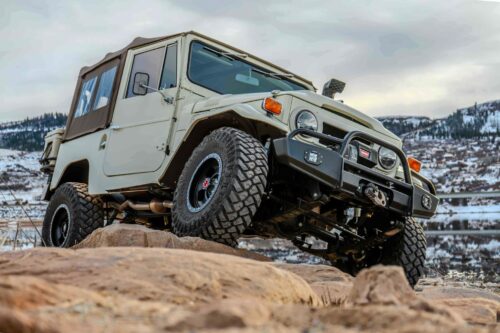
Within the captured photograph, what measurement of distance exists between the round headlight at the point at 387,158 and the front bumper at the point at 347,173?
16 centimetres

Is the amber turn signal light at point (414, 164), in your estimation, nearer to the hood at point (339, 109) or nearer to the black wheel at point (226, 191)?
the hood at point (339, 109)

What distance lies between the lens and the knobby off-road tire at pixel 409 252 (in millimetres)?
6055

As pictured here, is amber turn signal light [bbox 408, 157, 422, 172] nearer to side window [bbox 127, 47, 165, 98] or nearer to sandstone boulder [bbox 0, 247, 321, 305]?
side window [bbox 127, 47, 165, 98]

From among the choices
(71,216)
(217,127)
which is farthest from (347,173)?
(71,216)

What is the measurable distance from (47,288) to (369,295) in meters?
1.05

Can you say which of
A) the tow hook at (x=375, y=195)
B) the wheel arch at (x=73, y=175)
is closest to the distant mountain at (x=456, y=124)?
the wheel arch at (x=73, y=175)

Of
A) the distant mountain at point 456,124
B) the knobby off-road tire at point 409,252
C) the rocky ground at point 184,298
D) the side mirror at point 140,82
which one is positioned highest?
the distant mountain at point 456,124

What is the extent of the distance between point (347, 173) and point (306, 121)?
0.68m

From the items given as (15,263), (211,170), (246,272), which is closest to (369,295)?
(246,272)

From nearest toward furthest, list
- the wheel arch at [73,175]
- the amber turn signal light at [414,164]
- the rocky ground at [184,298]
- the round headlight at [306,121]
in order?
the rocky ground at [184,298] → the round headlight at [306,121] → the amber turn signal light at [414,164] → the wheel arch at [73,175]

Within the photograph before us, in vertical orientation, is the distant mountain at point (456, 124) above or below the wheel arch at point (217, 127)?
above

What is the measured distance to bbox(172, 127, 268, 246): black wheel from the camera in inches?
191

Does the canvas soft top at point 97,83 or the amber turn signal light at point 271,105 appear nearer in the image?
the amber turn signal light at point 271,105

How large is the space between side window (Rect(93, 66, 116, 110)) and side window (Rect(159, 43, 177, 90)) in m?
1.01
